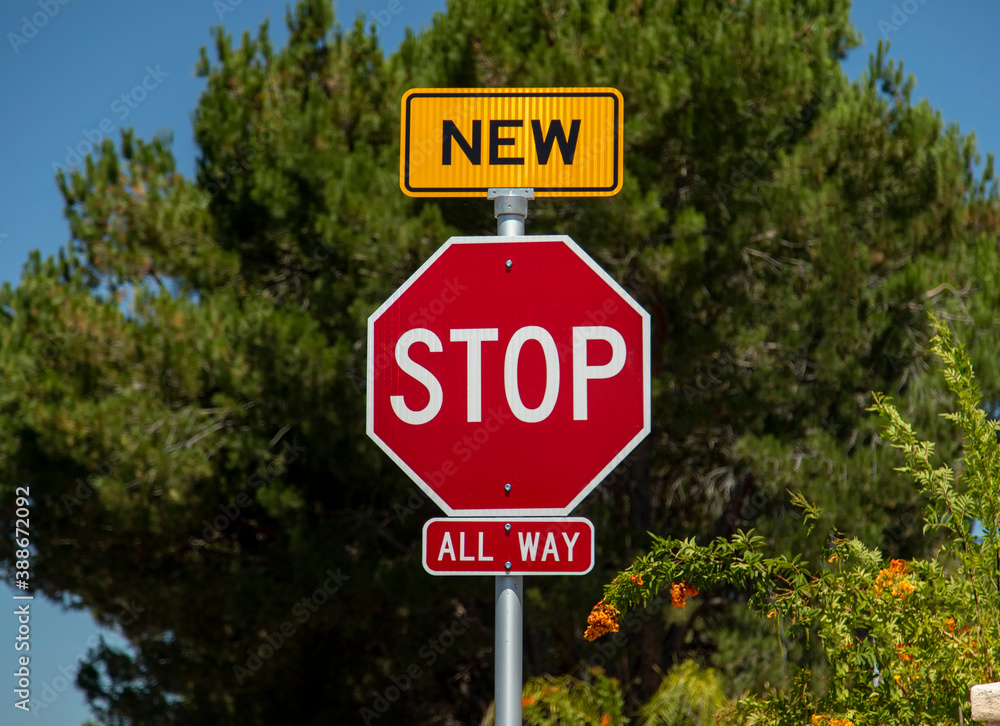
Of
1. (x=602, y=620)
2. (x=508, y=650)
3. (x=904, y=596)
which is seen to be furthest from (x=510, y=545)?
(x=904, y=596)

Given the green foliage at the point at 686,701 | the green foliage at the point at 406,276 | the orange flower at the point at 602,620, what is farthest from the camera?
the green foliage at the point at 406,276

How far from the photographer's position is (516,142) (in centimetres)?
254

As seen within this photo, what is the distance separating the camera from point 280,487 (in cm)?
1119

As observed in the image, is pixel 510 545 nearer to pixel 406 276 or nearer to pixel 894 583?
pixel 894 583

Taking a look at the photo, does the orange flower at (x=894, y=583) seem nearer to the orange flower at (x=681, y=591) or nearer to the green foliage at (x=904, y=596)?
the green foliage at (x=904, y=596)

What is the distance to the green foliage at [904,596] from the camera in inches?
121

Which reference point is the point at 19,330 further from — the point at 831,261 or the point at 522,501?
the point at 522,501

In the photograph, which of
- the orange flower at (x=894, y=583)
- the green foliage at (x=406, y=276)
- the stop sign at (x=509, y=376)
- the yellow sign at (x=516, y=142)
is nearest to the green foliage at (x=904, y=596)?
the orange flower at (x=894, y=583)

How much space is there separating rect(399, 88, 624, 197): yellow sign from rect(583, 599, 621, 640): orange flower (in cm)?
147

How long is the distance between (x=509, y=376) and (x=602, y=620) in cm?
130

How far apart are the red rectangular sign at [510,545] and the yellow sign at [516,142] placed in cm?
79

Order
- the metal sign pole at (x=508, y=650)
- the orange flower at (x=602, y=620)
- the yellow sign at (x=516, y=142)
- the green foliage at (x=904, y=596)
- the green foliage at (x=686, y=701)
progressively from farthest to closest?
the green foliage at (x=686, y=701), the orange flower at (x=602, y=620), the green foliage at (x=904, y=596), the yellow sign at (x=516, y=142), the metal sign pole at (x=508, y=650)

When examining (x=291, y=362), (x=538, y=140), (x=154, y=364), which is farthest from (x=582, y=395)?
(x=154, y=364)

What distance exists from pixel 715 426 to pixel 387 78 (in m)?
5.32
